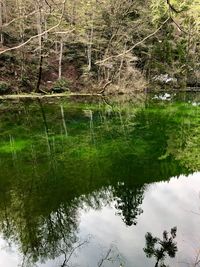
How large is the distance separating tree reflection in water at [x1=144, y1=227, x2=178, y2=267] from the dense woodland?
23.3 m

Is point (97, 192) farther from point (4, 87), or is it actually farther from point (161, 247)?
point (4, 87)

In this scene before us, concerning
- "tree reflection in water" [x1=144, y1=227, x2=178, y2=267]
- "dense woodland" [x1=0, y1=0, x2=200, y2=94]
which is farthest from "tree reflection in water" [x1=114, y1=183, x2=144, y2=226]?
"dense woodland" [x1=0, y1=0, x2=200, y2=94]

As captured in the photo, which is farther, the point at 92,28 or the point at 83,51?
the point at 83,51

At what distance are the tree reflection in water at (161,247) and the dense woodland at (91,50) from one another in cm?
2331

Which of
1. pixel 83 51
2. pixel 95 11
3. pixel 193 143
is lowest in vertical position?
pixel 193 143

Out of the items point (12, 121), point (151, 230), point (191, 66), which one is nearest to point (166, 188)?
point (151, 230)

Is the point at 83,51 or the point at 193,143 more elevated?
the point at 83,51

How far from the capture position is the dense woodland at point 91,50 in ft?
113

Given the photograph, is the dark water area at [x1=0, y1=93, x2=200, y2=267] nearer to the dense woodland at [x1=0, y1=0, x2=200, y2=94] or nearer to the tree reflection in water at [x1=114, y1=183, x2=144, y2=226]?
the tree reflection in water at [x1=114, y1=183, x2=144, y2=226]

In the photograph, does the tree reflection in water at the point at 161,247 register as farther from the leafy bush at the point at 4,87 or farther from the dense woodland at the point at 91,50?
the leafy bush at the point at 4,87

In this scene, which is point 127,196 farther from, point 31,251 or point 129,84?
point 129,84

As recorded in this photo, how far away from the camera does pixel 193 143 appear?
60.3 ft

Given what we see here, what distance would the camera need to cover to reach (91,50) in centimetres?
4050

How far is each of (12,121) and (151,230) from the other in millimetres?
13994
